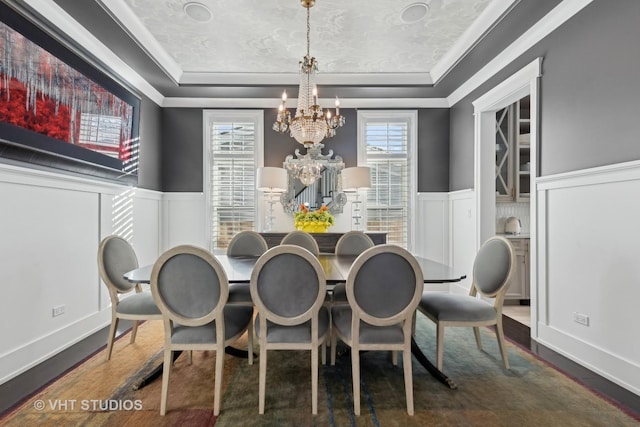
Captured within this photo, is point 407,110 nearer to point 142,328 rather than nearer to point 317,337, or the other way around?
point 317,337

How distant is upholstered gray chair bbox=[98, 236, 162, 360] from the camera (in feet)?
7.97

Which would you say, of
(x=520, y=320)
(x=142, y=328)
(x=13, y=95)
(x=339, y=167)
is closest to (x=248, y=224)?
(x=339, y=167)

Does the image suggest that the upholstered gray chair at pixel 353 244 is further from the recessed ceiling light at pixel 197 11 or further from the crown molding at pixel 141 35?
the crown molding at pixel 141 35

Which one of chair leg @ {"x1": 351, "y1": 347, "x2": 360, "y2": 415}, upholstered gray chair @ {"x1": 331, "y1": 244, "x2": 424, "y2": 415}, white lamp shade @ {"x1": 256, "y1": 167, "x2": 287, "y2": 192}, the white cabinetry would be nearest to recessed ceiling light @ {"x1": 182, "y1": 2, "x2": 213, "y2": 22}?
white lamp shade @ {"x1": 256, "y1": 167, "x2": 287, "y2": 192}

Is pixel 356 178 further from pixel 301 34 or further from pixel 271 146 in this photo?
pixel 301 34

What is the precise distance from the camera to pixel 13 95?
2273 millimetres

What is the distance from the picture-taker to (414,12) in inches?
118

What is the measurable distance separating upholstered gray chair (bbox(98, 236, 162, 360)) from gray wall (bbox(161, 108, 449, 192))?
8.03ft

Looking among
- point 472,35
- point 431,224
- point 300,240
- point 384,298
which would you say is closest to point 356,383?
point 384,298

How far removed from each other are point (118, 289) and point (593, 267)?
11.5 ft

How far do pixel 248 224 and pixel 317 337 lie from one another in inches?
129

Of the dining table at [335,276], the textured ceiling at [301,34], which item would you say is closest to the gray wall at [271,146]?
the textured ceiling at [301,34]

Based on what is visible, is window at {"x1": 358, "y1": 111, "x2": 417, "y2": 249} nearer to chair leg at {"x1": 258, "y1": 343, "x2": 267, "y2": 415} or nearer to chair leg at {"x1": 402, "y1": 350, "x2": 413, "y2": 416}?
chair leg at {"x1": 402, "y1": 350, "x2": 413, "y2": 416}

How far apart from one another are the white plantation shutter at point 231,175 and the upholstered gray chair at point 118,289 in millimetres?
2337
